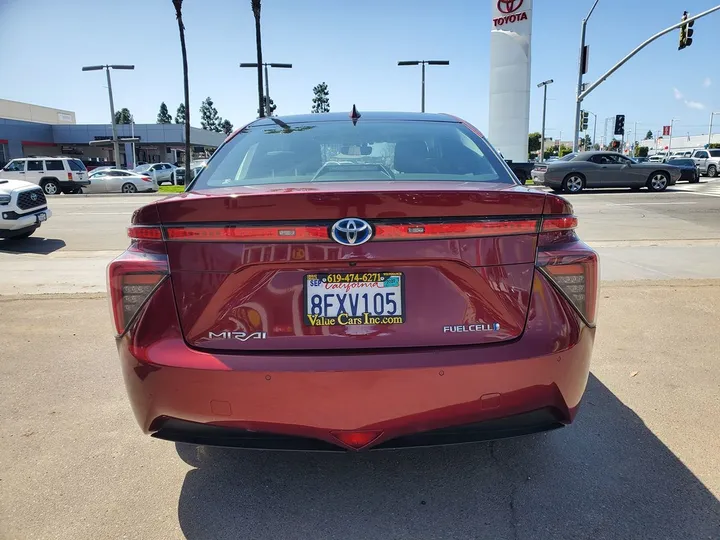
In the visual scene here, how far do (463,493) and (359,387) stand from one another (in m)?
0.88

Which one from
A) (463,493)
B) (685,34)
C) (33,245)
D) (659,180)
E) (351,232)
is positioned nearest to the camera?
(351,232)

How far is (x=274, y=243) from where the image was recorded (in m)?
2.00

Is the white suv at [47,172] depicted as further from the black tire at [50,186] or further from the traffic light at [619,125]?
the traffic light at [619,125]

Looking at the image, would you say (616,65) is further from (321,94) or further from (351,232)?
(321,94)

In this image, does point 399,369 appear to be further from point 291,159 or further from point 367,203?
point 291,159

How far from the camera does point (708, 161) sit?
32719 millimetres

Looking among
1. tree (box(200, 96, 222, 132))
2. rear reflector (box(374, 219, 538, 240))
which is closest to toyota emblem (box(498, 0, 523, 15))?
rear reflector (box(374, 219, 538, 240))

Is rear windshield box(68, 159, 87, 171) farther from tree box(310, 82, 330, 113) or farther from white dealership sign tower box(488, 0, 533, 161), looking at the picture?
tree box(310, 82, 330, 113)

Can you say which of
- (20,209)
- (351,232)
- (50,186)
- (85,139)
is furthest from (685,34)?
(85,139)

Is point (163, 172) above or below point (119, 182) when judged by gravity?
above

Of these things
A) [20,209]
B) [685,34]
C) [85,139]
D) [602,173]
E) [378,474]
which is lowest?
[378,474]

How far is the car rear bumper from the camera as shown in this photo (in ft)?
6.54

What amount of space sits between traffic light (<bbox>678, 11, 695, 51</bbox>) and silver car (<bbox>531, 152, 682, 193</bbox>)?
15.2 ft

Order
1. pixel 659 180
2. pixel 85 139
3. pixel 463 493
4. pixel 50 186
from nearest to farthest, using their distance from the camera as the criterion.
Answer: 1. pixel 463 493
2. pixel 659 180
3. pixel 50 186
4. pixel 85 139
